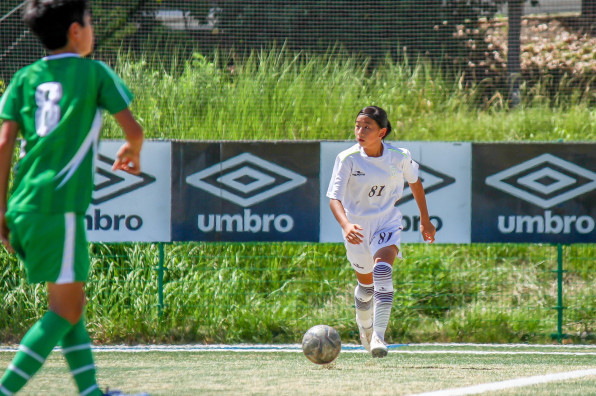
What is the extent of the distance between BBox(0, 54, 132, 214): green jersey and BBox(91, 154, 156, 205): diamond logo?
13.4 ft

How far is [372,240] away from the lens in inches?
260

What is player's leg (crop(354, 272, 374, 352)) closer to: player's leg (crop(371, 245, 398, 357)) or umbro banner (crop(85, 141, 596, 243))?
player's leg (crop(371, 245, 398, 357))

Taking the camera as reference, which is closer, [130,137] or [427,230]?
[130,137]

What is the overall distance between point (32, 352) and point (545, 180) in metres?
5.48

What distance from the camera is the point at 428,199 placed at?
8.02m

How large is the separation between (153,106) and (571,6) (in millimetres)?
6509

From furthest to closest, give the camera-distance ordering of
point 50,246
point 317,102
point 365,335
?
point 317,102 → point 365,335 → point 50,246

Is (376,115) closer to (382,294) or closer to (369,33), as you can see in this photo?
(382,294)

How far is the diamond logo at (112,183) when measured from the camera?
7.98m

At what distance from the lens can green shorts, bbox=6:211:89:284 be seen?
12.3 feet

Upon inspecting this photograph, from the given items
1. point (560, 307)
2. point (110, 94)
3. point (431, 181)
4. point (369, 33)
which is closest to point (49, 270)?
point (110, 94)

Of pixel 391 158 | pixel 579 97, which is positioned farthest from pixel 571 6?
pixel 391 158

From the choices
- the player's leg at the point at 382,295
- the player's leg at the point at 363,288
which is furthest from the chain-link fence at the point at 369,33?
the player's leg at the point at 382,295

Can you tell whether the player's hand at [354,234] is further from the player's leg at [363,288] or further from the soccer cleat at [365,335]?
the soccer cleat at [365,335]
